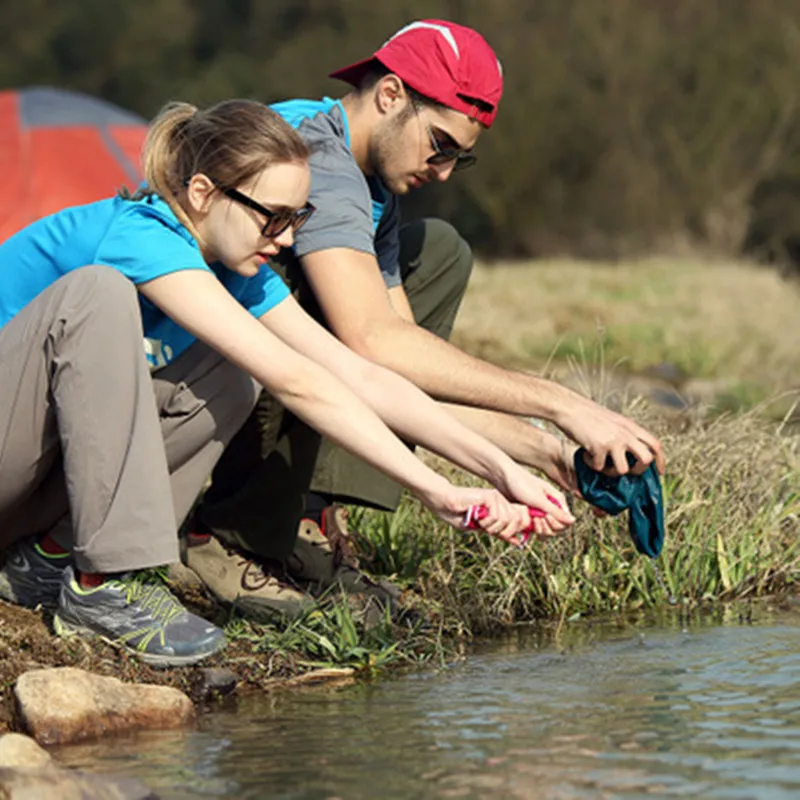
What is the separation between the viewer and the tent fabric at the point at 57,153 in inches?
502

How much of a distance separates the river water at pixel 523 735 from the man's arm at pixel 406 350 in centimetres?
60

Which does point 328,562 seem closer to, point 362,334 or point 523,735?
point 362,334

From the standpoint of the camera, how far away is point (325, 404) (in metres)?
3.46

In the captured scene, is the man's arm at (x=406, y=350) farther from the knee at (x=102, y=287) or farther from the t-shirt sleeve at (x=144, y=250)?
the knee at (x=102, y=287)

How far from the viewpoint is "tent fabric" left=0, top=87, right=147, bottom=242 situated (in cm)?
1276

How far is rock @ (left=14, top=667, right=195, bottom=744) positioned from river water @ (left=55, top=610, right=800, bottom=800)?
71 millimetres

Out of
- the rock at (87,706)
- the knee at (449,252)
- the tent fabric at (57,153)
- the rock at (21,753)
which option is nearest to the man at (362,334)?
the knee at (449,252)

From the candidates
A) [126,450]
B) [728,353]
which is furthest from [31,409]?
[728,353]

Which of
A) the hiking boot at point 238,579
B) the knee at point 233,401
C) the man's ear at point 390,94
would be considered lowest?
the hiking boot at point 238,579

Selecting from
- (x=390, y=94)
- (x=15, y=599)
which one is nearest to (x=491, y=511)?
(x=15, y=599)

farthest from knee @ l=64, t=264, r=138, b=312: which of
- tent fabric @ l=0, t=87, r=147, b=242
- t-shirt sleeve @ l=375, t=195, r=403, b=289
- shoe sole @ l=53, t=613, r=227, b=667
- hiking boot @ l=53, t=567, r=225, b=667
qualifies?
tent fabric @ l=0, t=87, r=147, b=242

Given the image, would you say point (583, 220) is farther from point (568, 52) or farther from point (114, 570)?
point (114, 570)

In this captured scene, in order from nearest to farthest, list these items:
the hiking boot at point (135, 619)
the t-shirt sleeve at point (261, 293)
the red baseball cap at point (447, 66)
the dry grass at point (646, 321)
Answer: the hiking boot at point (135, 619)
the t-shirt sleeve at point (261, 293)
the red baseball cap at point (447, 66)
the dry grass at point (646, 321)

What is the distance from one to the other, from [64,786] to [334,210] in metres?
1.72
